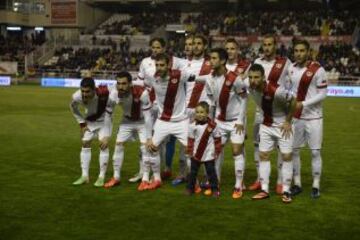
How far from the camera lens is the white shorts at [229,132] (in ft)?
26.3

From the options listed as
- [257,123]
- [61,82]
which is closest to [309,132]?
[257,123]

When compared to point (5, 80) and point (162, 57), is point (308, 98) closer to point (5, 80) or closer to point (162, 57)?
point (162, 57)

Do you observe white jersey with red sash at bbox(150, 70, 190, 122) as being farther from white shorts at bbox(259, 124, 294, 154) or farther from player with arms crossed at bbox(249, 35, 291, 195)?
white shorts at bbox(259, 124, 294, 154)

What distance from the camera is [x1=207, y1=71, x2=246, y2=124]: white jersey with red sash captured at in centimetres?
798

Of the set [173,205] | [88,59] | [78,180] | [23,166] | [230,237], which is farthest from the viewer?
[88,59]

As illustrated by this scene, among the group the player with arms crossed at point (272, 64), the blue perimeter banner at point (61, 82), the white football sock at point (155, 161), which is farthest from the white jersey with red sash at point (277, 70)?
the blue perimeter banner at point (61, 82)

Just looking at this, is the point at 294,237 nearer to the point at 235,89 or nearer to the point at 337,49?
the point at 235,89

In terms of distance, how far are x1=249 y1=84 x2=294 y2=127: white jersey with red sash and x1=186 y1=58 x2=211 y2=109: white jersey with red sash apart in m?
1.04

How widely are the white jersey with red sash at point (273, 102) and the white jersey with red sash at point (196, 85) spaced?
1038 mm

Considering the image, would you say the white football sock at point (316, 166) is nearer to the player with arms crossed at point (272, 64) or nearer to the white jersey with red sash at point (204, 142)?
the player with arms crossed at point (272, 64)

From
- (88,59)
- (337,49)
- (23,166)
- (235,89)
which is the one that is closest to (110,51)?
(88,59)

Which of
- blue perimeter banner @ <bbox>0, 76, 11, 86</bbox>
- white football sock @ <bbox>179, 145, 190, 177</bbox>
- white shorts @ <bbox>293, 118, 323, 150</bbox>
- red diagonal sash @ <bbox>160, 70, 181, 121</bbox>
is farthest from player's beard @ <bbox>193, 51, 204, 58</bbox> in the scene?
blue perimeter banner @ <bbox>0, 76, 11, 86</bbox>

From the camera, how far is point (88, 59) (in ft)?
142

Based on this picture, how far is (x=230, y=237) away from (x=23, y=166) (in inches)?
223
